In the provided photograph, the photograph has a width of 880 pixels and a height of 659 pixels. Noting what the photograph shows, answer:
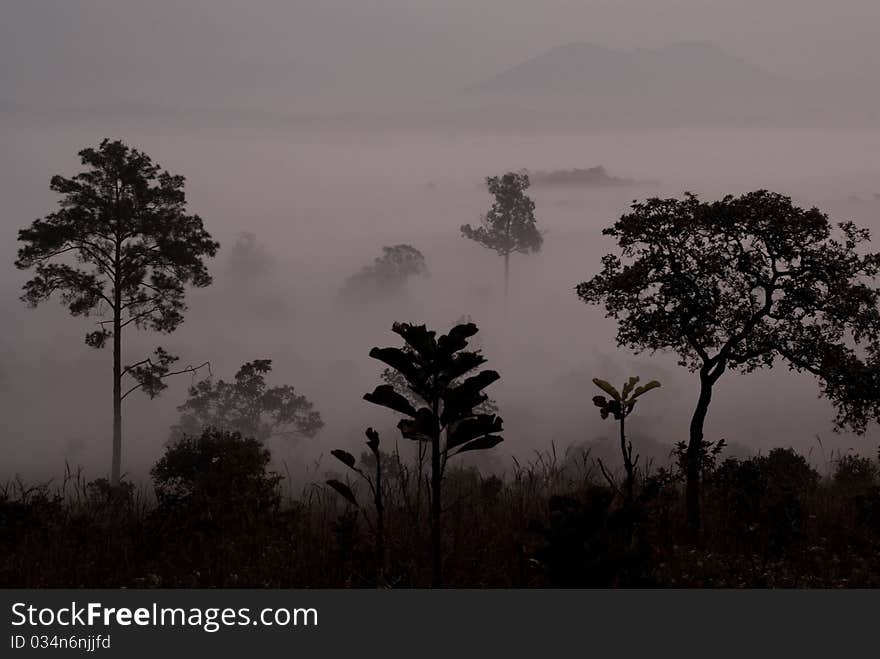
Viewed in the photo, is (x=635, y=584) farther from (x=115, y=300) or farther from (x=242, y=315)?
(x=242, y=315)

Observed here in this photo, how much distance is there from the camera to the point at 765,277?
14672 millimetres

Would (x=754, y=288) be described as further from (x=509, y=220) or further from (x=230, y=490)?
(x=509, y=220)

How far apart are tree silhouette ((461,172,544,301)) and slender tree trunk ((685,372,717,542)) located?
78.7m

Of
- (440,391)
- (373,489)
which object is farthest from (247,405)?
(440,391)

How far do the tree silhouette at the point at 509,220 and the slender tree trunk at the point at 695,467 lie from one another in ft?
258

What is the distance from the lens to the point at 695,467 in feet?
42.7

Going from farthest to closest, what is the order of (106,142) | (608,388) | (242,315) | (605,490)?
(242,315) → (106,142) → (608,388) → (605,490)

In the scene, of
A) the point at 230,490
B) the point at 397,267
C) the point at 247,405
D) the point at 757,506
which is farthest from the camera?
the point at 397,267

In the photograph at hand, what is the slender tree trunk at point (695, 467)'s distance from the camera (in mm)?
12203

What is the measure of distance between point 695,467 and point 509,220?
8214 cm

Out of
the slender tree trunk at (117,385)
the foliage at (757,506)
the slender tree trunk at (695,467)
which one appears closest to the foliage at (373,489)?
the slender tree trunk at (695,467)

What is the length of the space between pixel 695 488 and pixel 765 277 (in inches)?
168
